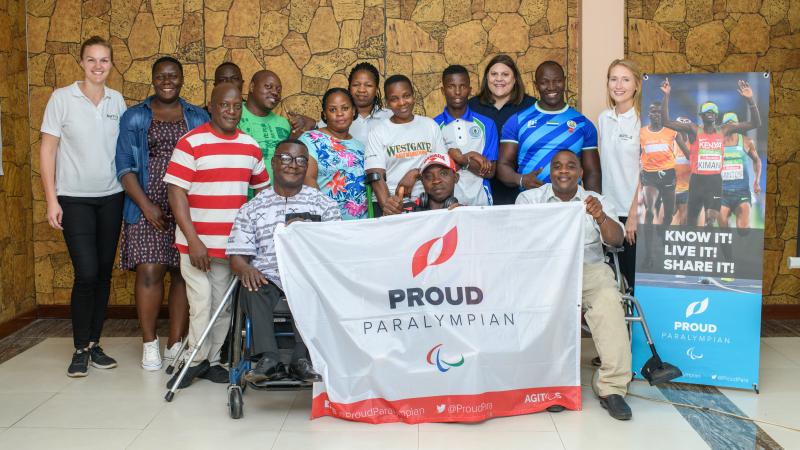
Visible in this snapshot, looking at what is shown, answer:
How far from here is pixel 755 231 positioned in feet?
13.3

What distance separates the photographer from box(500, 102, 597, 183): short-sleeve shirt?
4457 millimetres

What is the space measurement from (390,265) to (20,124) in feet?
11.0

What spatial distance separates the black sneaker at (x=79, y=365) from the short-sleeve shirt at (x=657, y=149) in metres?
3.18

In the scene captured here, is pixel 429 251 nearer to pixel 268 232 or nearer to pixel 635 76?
pixel 268 232

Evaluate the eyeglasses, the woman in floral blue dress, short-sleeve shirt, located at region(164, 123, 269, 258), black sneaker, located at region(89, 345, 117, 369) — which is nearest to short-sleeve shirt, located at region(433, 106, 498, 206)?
the woman in floral blue dress

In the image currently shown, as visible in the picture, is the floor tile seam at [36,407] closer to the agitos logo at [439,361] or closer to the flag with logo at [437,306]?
the flag with logo at [437,306]

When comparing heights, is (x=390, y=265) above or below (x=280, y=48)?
below

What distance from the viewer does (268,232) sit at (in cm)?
390

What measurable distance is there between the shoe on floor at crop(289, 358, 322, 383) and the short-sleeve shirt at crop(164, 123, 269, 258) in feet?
2.84

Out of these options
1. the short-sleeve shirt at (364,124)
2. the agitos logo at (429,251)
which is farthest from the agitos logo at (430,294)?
the short-sleeve shirt at (364,124)

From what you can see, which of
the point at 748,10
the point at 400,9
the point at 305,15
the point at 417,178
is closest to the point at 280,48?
the point at 305,15

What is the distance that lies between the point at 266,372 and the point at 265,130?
1495 millimetres

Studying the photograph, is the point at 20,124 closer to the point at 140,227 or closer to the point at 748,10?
the point at 140,227

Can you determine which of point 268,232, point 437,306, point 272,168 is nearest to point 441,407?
point 437,306
